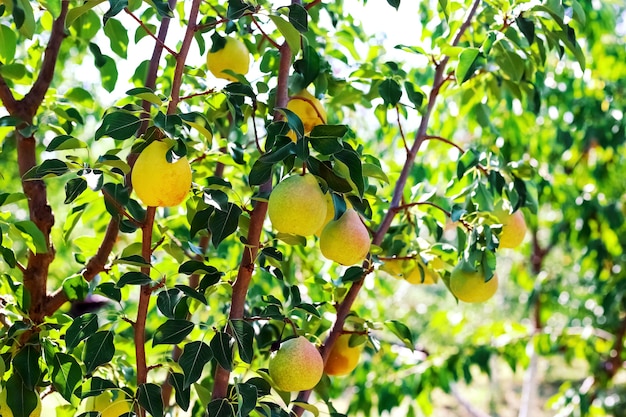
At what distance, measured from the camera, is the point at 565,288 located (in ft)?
11.0

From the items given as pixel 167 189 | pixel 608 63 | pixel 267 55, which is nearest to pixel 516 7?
pixel 267 55

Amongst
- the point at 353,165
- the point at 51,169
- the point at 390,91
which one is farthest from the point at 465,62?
the point at 51,169

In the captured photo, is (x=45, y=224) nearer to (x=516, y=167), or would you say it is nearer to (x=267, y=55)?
(x=267, y=55)

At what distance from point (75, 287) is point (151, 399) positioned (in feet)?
0.91

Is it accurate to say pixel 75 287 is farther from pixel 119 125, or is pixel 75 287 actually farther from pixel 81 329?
pixel 119 125

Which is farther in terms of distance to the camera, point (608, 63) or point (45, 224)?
point (608, 63)

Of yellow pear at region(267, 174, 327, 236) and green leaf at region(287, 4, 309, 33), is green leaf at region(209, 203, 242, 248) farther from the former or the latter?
green leaf at region(287, 4, 309, 33)

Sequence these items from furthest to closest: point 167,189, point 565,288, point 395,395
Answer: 1. point 565,288
2. point 395,395
3. point 167,189

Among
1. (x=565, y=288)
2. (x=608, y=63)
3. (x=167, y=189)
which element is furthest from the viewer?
(x=565, y=288)

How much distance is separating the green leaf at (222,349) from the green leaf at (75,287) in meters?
0.32

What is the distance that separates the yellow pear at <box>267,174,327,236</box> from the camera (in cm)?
82

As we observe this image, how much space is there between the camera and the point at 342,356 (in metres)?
1.18

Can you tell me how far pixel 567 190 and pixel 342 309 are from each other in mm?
1477

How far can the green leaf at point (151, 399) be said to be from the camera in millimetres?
866
